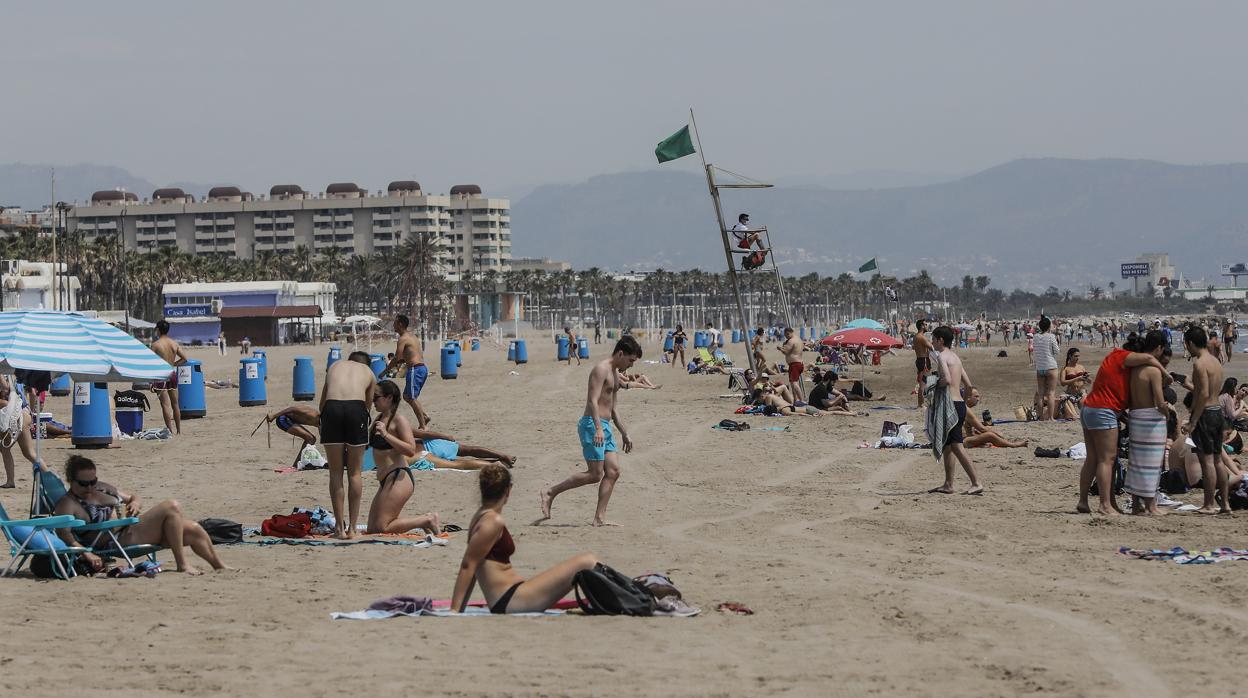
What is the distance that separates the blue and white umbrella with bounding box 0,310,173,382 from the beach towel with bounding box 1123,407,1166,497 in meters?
7.22

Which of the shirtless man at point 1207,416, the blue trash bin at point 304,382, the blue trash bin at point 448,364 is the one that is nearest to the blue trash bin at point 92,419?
the blue trash bin at point 304,382

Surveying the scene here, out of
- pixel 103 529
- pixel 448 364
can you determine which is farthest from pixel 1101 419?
pixel 448 364

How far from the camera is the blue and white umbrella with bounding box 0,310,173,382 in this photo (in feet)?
32.9

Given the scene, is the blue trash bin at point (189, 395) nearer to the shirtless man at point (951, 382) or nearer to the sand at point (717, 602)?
the sand at point (717, 602)


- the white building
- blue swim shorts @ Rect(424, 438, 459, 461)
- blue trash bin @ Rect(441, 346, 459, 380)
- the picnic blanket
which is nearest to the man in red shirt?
the picnic blanket

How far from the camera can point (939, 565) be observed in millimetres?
8805

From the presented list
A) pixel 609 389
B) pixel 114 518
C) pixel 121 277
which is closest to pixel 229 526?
pixel 114 518

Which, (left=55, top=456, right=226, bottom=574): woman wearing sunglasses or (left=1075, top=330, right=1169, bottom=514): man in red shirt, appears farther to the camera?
(left=1075, top=330, right=1169, bottom=514): man in red shirt

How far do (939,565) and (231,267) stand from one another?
378ft

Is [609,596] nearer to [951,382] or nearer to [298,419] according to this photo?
[951,382]

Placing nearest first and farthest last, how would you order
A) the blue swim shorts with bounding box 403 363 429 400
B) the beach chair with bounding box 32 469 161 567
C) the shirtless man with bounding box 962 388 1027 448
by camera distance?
the beach chair with bounding box 32 469 161 567 < the shirtless man with bounding box 962 388 1027 448 < the blue swim shorts with bounding box 403 363 429 400

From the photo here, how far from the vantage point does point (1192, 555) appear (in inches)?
342

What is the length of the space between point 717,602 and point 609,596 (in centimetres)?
75

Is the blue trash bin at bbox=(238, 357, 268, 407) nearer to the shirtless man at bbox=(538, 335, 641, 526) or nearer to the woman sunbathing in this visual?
the shirtless man at bbox=(538, 335, 641, 526)
